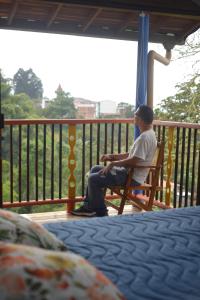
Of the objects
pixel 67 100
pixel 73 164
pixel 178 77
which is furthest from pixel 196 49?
pixel 73 164

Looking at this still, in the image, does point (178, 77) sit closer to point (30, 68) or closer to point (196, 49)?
point (196, 49)

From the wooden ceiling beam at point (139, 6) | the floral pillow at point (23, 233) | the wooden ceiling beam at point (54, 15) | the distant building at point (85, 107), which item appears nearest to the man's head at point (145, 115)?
the wooden ceiling beam at point (139, 6)

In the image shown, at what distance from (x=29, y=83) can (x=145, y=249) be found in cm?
1138

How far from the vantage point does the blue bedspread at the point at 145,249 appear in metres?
1.17

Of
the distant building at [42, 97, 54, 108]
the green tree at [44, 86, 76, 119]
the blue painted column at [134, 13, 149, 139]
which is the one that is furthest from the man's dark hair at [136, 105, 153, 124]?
the distant building at [42, 97, 54, 108]

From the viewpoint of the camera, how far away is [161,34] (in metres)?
5.08

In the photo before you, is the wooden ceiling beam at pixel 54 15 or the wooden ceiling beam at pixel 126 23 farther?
the wooden ceiling beam at pixel 126 23

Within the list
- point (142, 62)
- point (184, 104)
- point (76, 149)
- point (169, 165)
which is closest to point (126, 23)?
point (142, 62)

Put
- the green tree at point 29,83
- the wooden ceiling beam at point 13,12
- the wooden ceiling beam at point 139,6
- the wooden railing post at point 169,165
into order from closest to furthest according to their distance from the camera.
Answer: the wooden ceiling beam at point 139,6
the wooden ceiling beam at point 13,12
the wooden railing post at point 169,165
the green tree at point 29,83

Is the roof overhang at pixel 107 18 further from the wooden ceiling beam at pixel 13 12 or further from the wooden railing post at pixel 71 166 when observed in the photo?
the wooden railing post at pixel 71 166

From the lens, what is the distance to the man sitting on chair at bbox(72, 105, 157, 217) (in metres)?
3.68

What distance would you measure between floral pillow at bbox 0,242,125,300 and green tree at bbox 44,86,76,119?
10.5 meters

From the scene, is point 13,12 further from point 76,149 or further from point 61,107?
point 61,107

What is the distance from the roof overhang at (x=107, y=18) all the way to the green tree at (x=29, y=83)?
699cm
